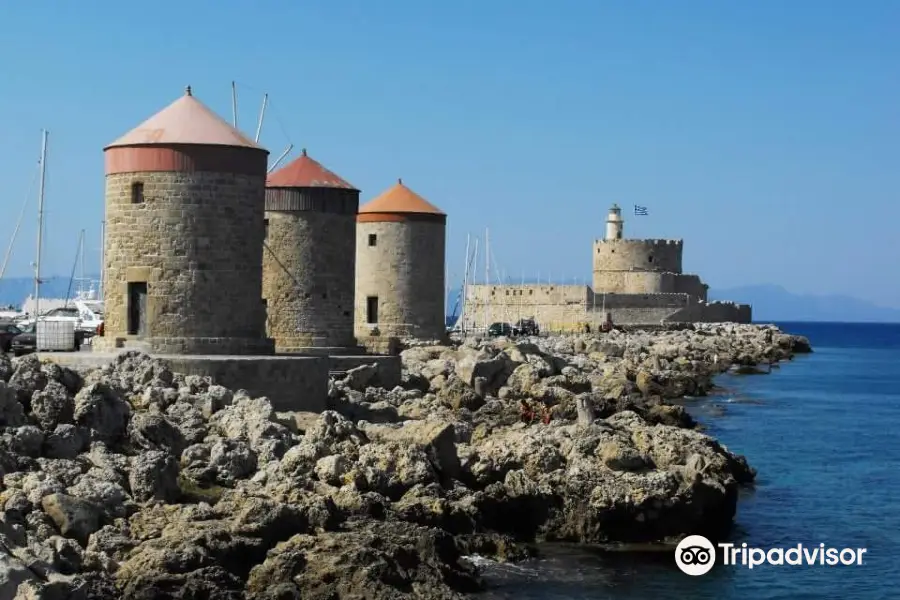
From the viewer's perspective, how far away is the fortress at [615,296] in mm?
60188

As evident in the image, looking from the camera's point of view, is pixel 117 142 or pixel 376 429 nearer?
pixel 376 429

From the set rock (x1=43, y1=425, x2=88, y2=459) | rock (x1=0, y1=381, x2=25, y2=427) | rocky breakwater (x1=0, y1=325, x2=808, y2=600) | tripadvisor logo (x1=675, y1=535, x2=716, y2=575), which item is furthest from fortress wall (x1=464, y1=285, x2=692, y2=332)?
rock (x1=0, y1=381, x2=25, y2=427)

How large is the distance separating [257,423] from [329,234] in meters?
8.58

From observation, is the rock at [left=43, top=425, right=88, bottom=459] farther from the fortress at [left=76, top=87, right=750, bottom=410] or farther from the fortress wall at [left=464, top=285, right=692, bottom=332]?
the fortress wall at [left=464, top=285, right=692, bottom=332]

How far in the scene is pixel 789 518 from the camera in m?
16.6

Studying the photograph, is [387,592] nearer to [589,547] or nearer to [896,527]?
[589,547]

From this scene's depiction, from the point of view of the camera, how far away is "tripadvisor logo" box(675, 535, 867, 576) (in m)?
13.7

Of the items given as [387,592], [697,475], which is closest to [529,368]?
[697,475]

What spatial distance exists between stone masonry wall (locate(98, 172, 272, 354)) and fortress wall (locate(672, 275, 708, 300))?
163ft

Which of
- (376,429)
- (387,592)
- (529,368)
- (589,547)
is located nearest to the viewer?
(387,592)

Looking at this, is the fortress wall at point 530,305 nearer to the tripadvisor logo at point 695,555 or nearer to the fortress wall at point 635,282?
the fortress wall at point 635,282

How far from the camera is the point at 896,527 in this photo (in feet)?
54.0

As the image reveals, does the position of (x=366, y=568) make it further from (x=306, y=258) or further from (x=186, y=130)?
(x=306, y=258)

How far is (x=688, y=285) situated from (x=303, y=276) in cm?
4652
